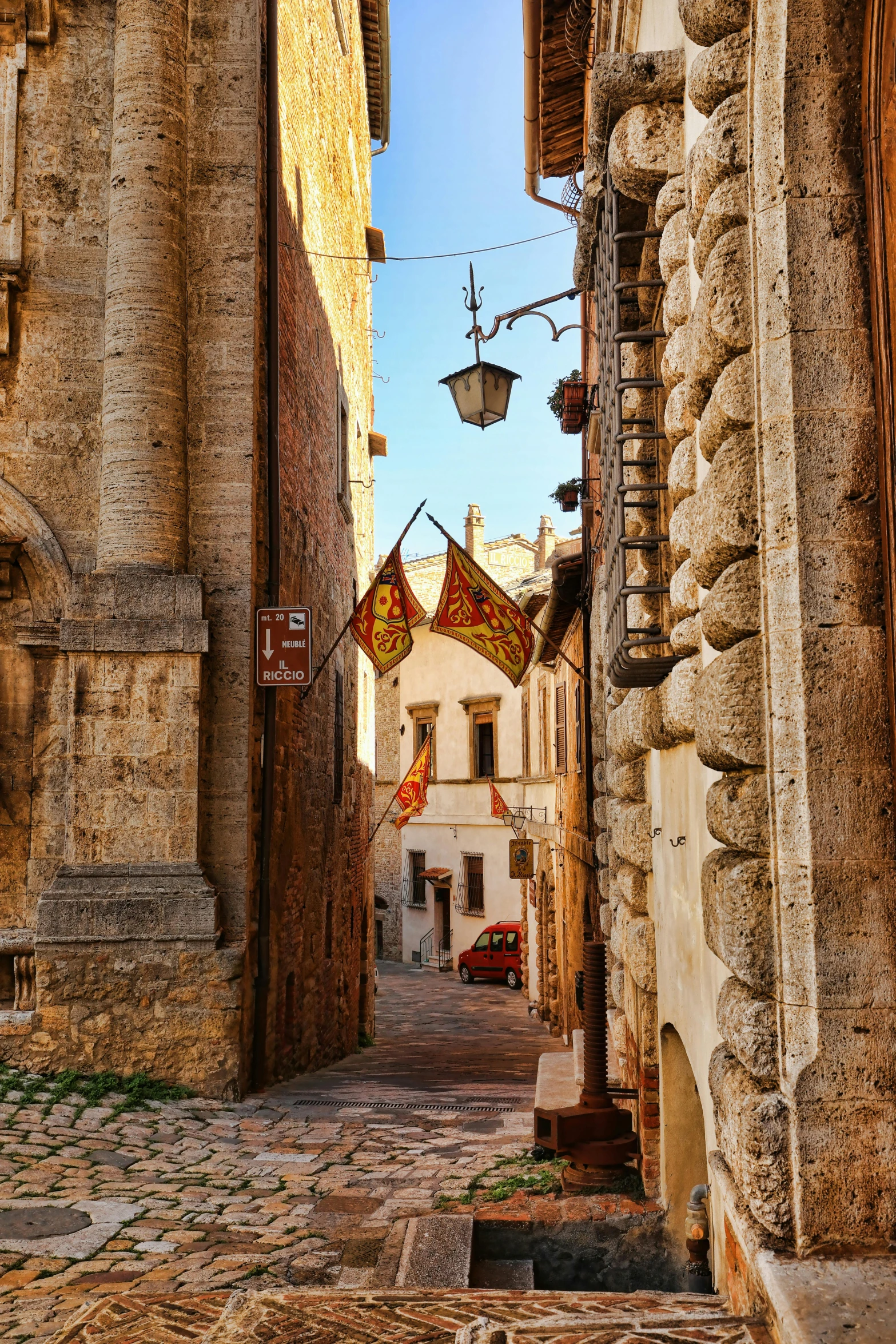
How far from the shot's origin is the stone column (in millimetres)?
8219

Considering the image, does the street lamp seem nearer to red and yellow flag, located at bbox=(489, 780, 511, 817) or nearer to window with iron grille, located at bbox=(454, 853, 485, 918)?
red and yellow flag, located at bbox=(489, 780, 511, 817)

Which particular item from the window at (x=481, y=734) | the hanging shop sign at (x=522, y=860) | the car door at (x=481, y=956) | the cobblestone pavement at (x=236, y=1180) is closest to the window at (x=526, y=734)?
the hanging shop sign at (x=522, y=860)

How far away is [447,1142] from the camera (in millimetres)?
6609

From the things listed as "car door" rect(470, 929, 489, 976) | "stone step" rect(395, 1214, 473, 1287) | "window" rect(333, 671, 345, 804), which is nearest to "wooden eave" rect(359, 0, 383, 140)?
"window" rect(333, 671, 345, 804)

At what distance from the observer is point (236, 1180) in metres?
5.90

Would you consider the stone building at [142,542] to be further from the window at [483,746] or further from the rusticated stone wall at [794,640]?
the window at [483,746]

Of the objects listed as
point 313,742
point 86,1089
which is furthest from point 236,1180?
point 313,742

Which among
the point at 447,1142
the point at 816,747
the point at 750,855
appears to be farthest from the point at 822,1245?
the point at 447,1142

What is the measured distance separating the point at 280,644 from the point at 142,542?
4.10ft

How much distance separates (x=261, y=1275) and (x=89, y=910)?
393 centimetres

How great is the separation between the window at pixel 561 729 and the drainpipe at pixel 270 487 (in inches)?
289

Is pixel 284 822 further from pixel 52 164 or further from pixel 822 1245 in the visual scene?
pixel 822 1245

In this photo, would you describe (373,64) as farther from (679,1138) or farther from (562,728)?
(679,1138)

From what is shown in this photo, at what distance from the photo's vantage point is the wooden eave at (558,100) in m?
9.02
